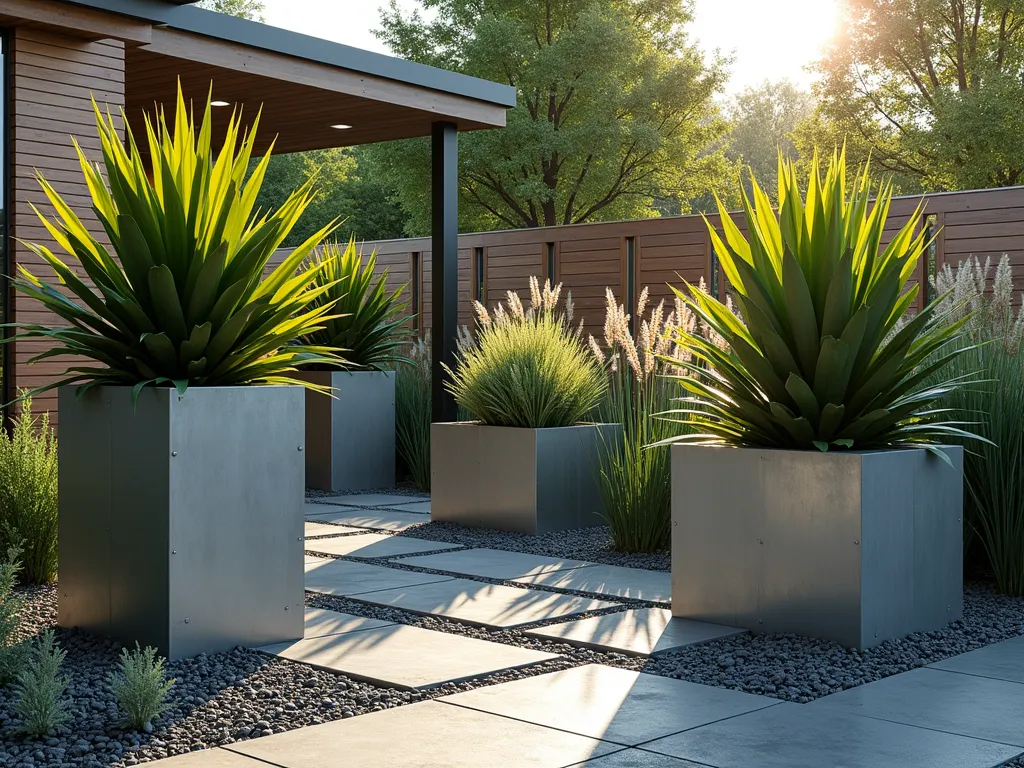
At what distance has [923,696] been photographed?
353cm

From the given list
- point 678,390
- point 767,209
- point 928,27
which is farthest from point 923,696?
point 928,27

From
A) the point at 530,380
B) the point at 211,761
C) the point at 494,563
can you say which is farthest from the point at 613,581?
the point at 211,761

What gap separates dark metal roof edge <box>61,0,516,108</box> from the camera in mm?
6906

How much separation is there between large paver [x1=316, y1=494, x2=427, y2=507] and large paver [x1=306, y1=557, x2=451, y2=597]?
7.75ft

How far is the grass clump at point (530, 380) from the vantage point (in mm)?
7129

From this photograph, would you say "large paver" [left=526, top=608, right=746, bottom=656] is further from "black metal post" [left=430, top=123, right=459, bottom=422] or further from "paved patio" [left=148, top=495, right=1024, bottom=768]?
"black metal post" [left=430, top=123, right=459, bottom=422]

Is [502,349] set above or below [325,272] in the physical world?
below

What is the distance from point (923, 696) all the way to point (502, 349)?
4113mm

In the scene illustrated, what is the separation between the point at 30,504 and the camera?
5.17 m

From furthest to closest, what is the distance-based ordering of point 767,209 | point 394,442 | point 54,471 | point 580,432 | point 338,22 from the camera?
point 338,22, point 394,442, point 580,432, point 54,471, point 767,209

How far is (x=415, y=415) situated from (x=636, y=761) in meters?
7.05

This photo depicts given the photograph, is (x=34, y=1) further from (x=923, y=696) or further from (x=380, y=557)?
(x=923, y=696)

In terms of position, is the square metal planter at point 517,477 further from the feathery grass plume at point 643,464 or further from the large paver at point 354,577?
the large paver at point 354,577

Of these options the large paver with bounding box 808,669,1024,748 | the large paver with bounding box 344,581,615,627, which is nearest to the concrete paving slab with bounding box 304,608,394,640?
the large paver with bounding box 344,581,615,627
